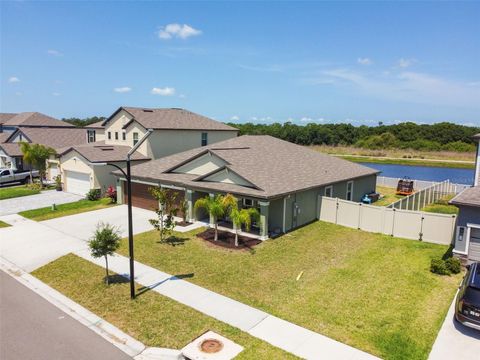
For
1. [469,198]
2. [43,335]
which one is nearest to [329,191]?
[469,198]

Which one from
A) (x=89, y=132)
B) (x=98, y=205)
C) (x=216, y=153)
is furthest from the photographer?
(x=89, y=132)

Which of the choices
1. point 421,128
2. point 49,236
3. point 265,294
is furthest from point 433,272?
point 421,128

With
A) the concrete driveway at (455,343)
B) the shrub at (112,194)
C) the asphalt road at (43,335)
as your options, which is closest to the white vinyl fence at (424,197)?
the concrete driveway at (455,343)

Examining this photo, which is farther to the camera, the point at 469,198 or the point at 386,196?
the point at 386,196

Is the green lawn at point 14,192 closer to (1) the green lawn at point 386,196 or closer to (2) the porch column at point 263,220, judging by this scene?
(2) the porch column at point 263,220

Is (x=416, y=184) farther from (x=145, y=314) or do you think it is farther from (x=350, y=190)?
(x=145, y=314)

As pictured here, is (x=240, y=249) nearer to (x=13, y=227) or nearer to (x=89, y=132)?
(x=13, y=227)

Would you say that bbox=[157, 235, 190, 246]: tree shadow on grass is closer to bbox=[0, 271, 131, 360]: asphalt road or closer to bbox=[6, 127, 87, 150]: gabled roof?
bbox=[0, 271, 131, 360]: asphalt road
